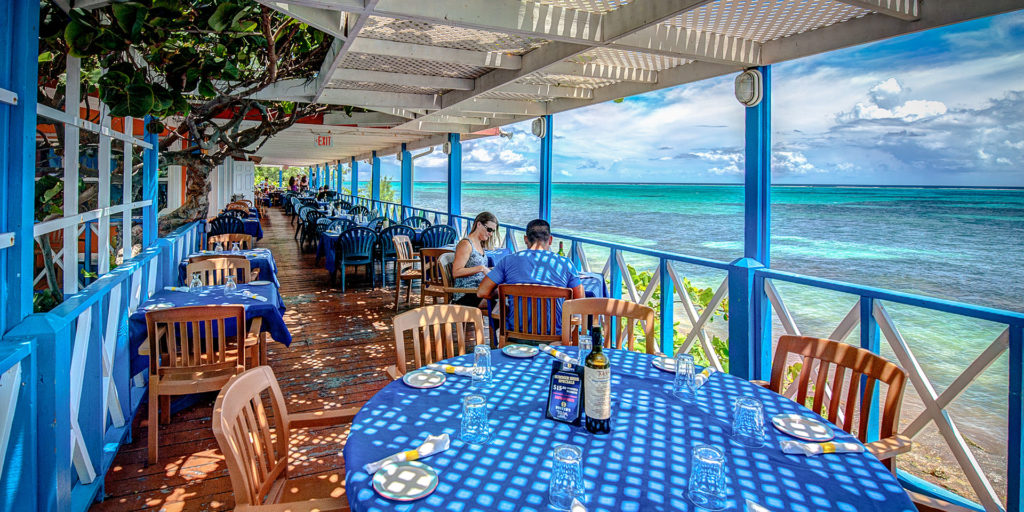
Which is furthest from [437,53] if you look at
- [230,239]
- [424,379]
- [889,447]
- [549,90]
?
[230,239]

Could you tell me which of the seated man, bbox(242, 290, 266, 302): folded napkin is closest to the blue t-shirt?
the seated man

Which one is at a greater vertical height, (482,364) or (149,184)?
(149,184)

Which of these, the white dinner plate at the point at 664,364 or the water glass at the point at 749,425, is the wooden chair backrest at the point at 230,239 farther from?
the water glass at the point at 749,425

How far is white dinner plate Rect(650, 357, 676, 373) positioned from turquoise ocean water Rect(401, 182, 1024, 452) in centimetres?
578

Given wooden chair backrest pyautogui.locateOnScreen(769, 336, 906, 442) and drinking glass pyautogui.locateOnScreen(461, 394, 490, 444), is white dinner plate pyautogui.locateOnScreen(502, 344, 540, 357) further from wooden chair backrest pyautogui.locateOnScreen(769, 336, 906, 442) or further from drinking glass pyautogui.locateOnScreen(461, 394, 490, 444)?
wooden chair backrest pyautogui.locateOnScreen(769, 336, 906, 442)

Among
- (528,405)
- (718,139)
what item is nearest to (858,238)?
(718,139)

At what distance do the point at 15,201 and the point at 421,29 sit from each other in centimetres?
242

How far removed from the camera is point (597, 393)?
139 centimetres

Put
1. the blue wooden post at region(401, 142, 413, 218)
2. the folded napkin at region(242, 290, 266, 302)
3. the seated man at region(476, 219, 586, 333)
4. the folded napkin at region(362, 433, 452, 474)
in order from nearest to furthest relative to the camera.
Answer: the folded napkin at region(362, 433, 452, 474) → the seated man at region(476, 219, 586, 333) → the folded napkin at region(242, 290, 266, 302) → the blue wooden post at region(401, 142, 413, 218)

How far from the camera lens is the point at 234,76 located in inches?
142

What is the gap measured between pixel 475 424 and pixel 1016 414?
6.00 feet

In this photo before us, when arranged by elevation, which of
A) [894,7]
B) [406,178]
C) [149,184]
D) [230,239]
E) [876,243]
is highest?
[406,178]

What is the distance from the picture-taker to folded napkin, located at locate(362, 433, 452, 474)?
1.20m

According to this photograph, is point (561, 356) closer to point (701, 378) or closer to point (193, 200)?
point (701, 378)
